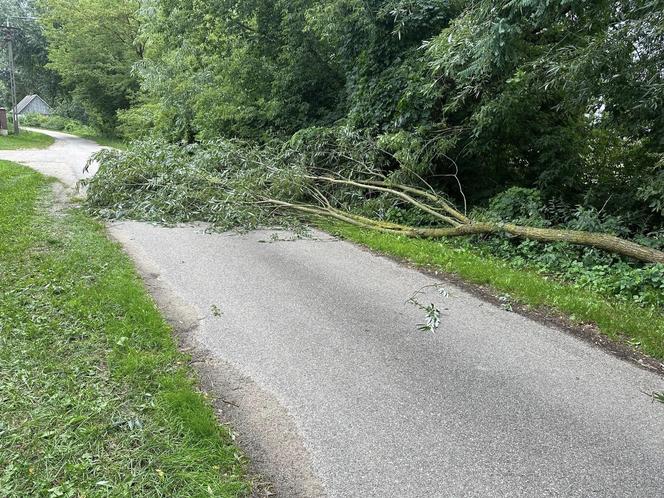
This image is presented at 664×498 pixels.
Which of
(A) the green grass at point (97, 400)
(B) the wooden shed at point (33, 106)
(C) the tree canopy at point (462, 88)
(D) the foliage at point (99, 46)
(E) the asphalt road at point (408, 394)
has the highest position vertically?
(D) the foliage at point (99, 46)

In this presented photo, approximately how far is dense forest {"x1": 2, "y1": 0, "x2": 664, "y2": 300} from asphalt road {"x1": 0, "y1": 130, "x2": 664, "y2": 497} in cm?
287

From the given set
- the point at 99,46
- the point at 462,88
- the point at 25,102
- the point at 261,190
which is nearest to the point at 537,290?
the point at 462,88

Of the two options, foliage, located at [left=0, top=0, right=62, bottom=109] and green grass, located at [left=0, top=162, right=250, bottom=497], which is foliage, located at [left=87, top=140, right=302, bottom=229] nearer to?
green grass, located at [left=0, top=162, right=250, bottom=497]

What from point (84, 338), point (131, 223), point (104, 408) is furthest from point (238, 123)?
point (104, 408)

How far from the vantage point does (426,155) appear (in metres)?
9.15

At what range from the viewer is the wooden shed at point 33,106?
2397 inches

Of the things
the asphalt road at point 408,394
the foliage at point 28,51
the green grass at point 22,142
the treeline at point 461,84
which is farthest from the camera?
the foliage at point 28,51

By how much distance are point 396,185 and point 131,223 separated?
4.94 m

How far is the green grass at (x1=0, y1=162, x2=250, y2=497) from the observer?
8.23 ft

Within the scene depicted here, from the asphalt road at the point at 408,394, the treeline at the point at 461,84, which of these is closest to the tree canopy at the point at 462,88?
the treeline at the point at 461,84

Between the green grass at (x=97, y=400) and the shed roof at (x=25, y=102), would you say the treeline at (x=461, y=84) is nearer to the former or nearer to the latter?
the green grass at (x=97, y=400)

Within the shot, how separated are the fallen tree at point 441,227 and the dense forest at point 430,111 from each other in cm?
19

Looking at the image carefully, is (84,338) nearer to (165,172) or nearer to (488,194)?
(165,172)

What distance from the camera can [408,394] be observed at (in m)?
3.46
